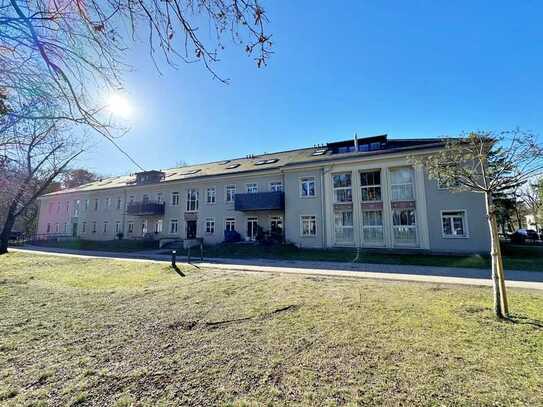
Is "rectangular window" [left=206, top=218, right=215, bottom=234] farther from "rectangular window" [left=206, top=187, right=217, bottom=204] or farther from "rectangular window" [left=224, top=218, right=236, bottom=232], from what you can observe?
"rectangular window" [left=206, top=187, right=217, bottom=204]

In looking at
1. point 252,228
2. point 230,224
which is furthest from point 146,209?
point 252,228

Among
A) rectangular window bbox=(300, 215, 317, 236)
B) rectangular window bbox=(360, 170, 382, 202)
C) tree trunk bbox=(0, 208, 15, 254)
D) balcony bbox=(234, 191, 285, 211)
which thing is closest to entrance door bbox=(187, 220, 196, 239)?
balcony bbox=(234, 191, 285, 211)

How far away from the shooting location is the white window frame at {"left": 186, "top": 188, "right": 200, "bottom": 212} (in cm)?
2575

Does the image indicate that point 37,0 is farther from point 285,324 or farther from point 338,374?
point 285,324

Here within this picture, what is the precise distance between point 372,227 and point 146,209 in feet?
71.6

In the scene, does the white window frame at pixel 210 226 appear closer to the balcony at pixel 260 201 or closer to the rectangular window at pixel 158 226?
the balcony at pixel 260 201

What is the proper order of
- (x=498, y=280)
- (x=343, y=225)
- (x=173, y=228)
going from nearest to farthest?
1. (x=498, y=280)
2. (x=343, y=225)
3. (x=173, y=228)

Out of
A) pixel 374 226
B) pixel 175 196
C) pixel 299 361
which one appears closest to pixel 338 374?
pixel 299 361

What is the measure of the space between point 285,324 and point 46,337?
402 centimetres

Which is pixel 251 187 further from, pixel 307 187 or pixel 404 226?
pixel 404 226

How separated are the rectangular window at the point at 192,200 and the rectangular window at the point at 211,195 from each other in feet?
4.65

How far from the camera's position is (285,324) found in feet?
15.9

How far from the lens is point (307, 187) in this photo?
67.2 ft

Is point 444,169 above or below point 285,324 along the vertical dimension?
above
